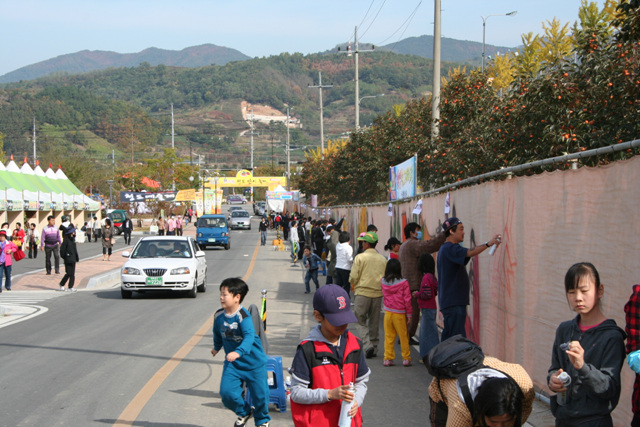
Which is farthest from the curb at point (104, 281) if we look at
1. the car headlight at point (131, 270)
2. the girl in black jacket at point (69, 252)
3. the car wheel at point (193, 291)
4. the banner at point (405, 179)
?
the banner at point (405, 179)

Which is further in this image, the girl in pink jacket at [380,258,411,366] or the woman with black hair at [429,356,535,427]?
the girl in pink jacket at [380,258,411,366]

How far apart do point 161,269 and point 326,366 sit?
14.8m

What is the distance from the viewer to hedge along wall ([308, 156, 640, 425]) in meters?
5.64

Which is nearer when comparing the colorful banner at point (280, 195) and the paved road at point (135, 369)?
the paved road at point (135, 369)

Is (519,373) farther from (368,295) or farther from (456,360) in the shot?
(368,295)

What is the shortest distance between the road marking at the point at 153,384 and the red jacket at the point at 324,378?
338cm

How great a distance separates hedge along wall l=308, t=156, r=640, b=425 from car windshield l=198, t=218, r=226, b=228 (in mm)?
33166

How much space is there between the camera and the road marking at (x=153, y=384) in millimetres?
7371

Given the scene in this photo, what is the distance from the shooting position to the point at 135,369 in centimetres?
987

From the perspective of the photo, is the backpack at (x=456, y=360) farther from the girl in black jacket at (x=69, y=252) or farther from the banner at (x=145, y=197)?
the banner at (x=145, y=197)

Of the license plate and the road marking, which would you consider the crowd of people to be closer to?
the road marking

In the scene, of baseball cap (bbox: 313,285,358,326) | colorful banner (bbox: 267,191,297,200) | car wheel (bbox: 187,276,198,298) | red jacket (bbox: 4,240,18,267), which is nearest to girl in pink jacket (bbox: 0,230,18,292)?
red jacket (bbox: 4,240,18,267)

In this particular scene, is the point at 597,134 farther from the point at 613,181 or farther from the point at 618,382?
the point at 618,382

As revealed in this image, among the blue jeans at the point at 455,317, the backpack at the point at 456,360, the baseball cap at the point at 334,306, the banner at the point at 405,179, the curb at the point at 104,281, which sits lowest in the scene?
the curb at the point at 104,281
